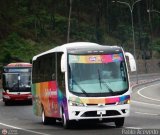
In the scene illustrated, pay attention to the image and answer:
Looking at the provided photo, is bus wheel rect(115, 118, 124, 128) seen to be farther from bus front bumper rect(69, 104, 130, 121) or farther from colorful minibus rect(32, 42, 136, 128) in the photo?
bus front bumper rect(69, 104, 130, 121)

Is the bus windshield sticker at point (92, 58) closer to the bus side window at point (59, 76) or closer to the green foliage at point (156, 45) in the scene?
the bus side window at point (59, 76)

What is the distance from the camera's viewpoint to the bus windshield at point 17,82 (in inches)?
1594

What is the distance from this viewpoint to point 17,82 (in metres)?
40.7

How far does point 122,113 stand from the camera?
2023cm

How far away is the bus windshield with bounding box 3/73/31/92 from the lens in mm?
40500

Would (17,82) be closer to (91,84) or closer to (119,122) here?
(119,122)

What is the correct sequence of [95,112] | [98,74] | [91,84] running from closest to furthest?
[95,112] → [91,84] → [98,74]

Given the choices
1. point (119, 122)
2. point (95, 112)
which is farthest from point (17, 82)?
point (95, 112)

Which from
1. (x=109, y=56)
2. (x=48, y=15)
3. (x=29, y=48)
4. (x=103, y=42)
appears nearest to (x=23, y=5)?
(x=48, y=15)

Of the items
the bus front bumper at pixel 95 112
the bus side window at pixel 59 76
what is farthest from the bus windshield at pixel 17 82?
the bus front bumper at pixel 95 112

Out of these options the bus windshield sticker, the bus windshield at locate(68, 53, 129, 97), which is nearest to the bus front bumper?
the bus windshield at locate(68, 53, 129, 97)

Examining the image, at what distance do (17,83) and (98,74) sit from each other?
20.5 m

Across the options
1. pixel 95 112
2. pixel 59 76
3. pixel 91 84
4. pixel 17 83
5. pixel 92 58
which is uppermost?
pixel 92 58

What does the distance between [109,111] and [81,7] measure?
311 feet
